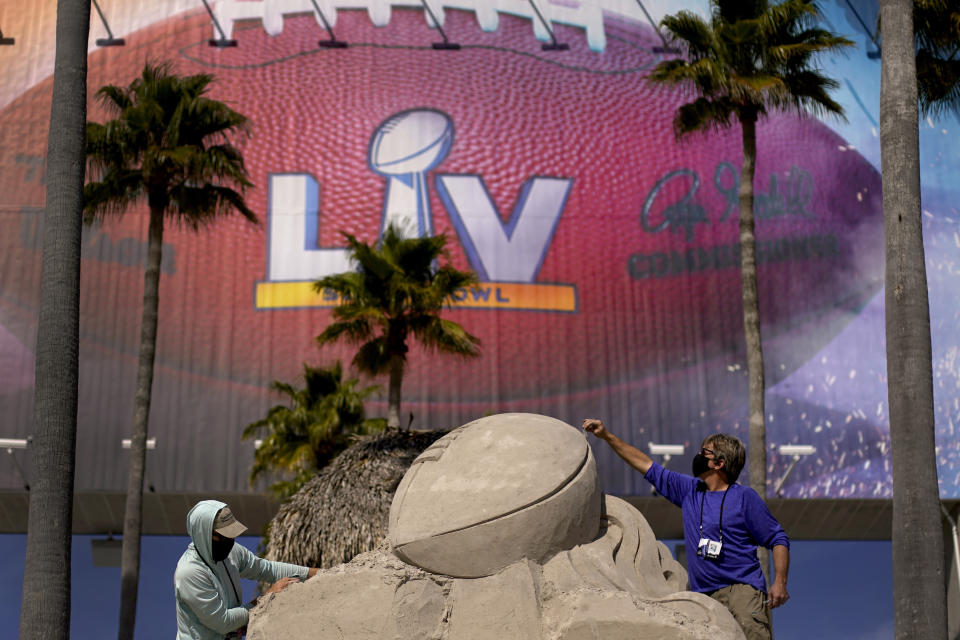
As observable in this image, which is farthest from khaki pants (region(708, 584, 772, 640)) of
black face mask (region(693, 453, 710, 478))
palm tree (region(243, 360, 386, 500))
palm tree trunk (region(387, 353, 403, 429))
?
palm tree (region(243, 360, 386, 500))

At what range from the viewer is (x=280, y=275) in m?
34.1

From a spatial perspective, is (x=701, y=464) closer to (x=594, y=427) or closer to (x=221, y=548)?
(x=594, y=427)

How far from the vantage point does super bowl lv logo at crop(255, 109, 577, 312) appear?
112 feet

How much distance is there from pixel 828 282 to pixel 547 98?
1077 cm

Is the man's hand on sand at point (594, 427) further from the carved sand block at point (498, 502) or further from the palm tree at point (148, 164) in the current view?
the palm tree at point (148, 164)

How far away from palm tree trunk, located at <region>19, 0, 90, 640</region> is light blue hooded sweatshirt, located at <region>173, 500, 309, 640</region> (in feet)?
11.5

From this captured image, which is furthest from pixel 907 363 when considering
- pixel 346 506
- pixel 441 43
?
pixel 441 43

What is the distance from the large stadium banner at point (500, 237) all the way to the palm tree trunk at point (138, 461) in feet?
36.4

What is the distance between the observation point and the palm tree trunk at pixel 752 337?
60.5 ft

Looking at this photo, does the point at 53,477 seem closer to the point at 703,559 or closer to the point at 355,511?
the point at 703,559

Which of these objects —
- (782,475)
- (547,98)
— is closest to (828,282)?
(782,475)

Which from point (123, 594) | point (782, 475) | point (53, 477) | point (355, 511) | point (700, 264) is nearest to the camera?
point (53, 477)

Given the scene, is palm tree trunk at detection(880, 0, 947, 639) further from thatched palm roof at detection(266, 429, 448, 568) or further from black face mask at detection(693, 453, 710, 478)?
thatched palm roof at detection(266, 429, 448, 568)

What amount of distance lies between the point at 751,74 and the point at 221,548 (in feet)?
53.1
